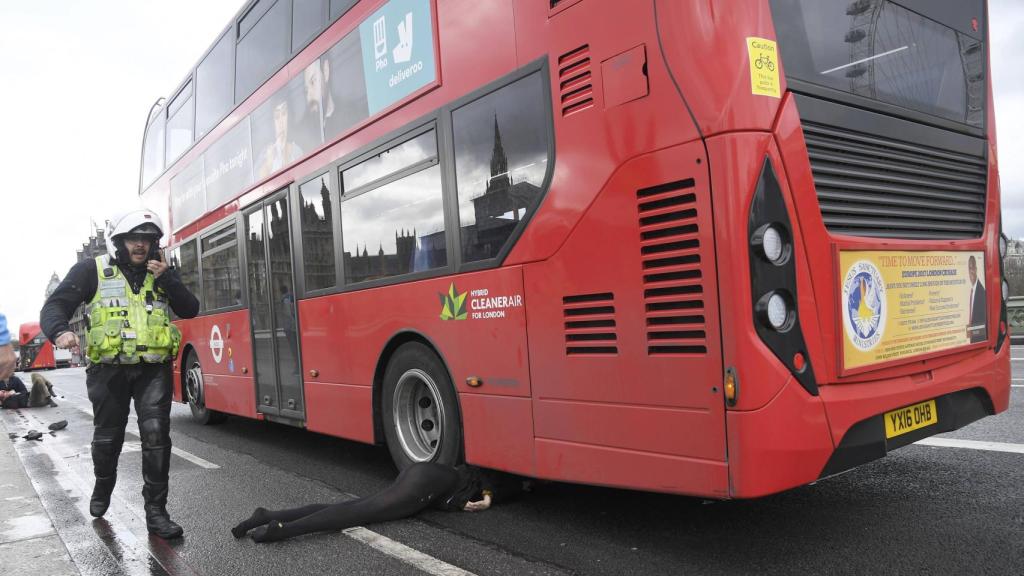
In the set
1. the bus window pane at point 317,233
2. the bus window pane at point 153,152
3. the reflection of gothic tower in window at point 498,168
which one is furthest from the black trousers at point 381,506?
the bus window pane at point 153,152

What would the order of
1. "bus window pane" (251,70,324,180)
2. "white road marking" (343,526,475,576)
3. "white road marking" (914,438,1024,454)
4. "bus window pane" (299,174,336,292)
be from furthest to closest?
"bus window pane" (251,70,324,180) < "bus window pane" (299,174,336,292) < "white road marking" (914,438,1024,454) < "white road marking" (343,526,475,576)

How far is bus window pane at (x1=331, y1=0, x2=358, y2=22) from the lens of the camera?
5.61 meters

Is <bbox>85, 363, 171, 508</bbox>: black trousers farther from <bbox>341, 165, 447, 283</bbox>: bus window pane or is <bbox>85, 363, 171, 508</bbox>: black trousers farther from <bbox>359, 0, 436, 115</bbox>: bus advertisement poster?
<bbox>359, 0, 436, 115</bbox>: bus advertisement poster

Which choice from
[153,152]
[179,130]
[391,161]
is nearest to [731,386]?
[391,161]

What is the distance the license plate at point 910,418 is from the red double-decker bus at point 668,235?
0.02 meters

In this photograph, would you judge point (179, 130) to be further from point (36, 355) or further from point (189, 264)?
point (36, 355)

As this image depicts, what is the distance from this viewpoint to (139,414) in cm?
456

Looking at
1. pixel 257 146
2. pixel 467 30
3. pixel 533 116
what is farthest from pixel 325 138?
pixel 533 116

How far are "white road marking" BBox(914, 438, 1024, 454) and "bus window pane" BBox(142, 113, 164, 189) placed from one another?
10.2 metres

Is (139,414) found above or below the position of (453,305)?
below

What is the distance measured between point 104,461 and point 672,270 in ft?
12.5

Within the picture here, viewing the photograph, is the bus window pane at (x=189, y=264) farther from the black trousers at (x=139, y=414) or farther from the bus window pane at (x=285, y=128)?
the black trousers at (x=139, y=414)

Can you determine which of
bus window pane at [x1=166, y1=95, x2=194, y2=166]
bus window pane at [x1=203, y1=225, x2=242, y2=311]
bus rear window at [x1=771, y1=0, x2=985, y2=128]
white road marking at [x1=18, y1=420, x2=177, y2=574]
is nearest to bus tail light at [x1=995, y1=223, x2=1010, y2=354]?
bus rear window at [x1=771, y1=0, x2=985, y2=128]

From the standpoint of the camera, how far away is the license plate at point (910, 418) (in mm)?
3342
